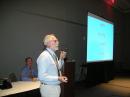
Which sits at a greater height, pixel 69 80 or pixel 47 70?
pixel 47 70

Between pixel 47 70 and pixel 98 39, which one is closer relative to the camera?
pixel 47 70

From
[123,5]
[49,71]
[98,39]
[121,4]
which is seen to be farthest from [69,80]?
[123,5]

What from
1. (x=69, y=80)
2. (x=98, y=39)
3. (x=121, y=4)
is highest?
(x=121, y=4)

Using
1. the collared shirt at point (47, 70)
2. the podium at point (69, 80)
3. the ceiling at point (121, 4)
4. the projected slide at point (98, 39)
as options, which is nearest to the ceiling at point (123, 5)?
the ceiling at point (121, 4)

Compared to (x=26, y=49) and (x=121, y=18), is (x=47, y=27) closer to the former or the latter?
(x=26, y=49)

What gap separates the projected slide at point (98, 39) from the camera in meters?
5.73

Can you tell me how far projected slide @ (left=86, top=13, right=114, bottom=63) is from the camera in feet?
18.8

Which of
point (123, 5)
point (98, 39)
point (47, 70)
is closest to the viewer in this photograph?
point (47, 70)

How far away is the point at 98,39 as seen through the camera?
243 inches

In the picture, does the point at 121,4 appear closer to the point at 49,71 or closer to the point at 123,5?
the point at 123,5

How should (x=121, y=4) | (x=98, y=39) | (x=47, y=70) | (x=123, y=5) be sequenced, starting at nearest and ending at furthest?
1. (x=47, y=70)
2. (x=98, y=39)
3. (x=121, y=4)
4. (x=123, y=5)

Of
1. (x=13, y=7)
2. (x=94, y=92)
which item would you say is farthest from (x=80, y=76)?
(x=13, y=7)

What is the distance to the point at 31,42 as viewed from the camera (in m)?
5.55

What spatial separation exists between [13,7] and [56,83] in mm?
2909
